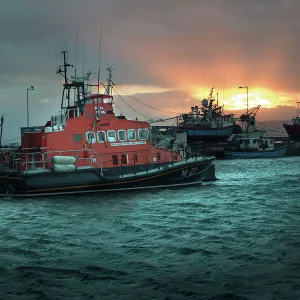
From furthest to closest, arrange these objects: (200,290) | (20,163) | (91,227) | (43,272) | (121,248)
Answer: (20,163)
(91,227)
(121,248)
(43,272)
(200,290)

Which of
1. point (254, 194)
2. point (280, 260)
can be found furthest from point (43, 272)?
point (254, 194)

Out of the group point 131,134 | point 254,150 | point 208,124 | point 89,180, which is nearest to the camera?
point 89,180

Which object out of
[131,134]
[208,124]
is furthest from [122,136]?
[208,124]

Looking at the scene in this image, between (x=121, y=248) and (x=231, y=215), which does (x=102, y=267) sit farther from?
(x=231, y=215)

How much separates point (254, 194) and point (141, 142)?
737 cm

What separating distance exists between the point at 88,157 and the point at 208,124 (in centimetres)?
6225

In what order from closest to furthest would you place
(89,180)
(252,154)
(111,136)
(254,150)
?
(89,180) < (111,136) < (252,154) < (254,150)

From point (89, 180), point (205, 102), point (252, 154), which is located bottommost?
point (89, 180)

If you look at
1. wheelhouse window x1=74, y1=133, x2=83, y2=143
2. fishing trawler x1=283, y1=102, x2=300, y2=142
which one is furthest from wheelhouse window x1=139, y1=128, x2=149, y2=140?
fishing trawler x1=283, y1=102, x2=300, y2=142

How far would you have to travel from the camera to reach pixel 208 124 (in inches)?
3342

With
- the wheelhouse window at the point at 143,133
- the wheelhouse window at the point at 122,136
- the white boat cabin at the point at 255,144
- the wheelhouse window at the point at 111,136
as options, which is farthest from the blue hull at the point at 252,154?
the wheelhouse window at the point at 111,136

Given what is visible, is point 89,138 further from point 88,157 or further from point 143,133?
point 143,133

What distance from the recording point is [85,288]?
9.78m

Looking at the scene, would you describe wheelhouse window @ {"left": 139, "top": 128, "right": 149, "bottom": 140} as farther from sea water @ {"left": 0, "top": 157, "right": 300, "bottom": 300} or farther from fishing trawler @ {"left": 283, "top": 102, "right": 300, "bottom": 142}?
fishing trawler @ {"left": 283, "top": 102, "right": 300, "bottom": 142}
